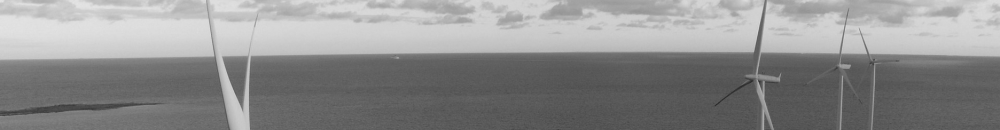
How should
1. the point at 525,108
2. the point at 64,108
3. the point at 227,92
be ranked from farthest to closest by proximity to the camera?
the point at 64,108, the point at 525,108, the point at 227,92

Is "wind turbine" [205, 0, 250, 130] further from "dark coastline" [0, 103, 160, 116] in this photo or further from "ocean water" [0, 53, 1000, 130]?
"dark coastline" [0, 103, 160, 116]

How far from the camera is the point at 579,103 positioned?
90.2 metres

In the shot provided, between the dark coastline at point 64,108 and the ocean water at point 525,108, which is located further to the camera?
the dark coastline at point 64,108

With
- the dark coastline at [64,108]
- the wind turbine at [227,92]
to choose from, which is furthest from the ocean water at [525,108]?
the wind turbine at [227,92]

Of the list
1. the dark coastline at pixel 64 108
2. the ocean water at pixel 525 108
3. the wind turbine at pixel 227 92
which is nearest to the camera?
the wind turbine at pixel 227 92

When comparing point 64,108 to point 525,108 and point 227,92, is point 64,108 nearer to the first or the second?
point 525,108

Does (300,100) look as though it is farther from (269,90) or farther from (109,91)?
(109,91)

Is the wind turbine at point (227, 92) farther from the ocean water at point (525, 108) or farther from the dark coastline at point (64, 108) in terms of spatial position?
the dark coastline at point (64, 108)

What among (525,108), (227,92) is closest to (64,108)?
(525,108)

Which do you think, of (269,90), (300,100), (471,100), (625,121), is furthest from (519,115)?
(269,90)

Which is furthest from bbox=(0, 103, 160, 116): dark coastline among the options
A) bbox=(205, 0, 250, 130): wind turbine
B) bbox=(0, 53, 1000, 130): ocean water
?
bbox=(205, 0, 250, 130): wind turbine

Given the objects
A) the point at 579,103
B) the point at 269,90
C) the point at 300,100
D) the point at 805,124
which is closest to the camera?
the point at 805,124

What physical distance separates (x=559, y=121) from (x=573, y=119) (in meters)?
2.12

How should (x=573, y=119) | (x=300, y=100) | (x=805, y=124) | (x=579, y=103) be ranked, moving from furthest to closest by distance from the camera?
1. (x=300, y=100)
2. (x=579, y=103)
3. (x=573, y=119)
4. (x=805, y=124)
